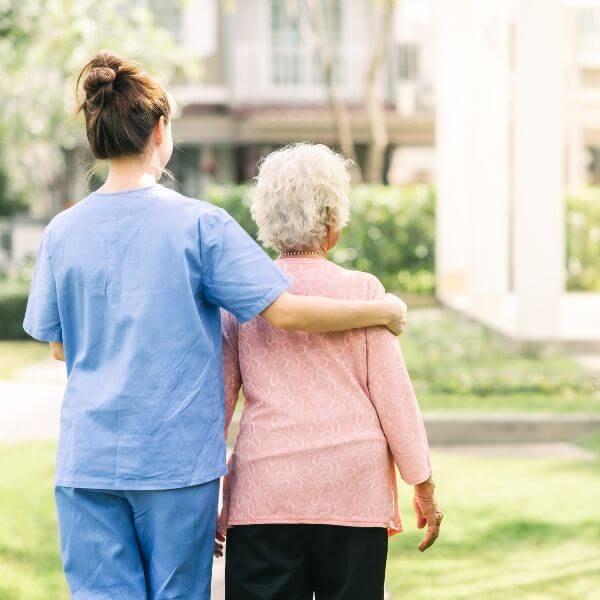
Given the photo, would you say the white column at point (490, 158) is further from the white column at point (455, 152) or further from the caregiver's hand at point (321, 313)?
the caregiver's hand at point (321, 313)

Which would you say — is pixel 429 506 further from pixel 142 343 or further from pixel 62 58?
pixel 62 58

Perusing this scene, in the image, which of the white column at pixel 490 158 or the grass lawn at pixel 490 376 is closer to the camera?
the grass lawn at pixel 490 376

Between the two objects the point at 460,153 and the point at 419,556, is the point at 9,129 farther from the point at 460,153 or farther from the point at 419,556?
the point at 419,556

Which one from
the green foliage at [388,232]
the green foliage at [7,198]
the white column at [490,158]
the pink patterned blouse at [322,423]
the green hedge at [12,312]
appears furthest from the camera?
the green foliage at [7,198]

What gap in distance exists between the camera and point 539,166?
422 inches

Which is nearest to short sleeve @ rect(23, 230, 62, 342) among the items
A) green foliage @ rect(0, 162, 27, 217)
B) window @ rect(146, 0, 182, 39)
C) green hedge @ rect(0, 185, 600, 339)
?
green hedge @ rect(0, 185, 600, 339)

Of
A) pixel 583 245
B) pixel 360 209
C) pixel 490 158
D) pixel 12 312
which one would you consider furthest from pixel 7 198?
pixel 490 158

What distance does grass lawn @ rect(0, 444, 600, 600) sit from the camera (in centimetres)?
476

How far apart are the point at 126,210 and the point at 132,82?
31cm

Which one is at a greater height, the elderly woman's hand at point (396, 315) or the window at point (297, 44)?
the window at point (297, 44)

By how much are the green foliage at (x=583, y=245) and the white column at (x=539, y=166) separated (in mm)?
7402

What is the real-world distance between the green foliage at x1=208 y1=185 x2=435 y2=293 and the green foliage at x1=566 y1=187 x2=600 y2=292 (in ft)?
→ 6.84

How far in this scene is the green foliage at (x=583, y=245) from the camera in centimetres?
1798

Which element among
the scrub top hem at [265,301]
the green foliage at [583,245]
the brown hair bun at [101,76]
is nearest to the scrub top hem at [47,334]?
the scrub top hem at [265,301]
